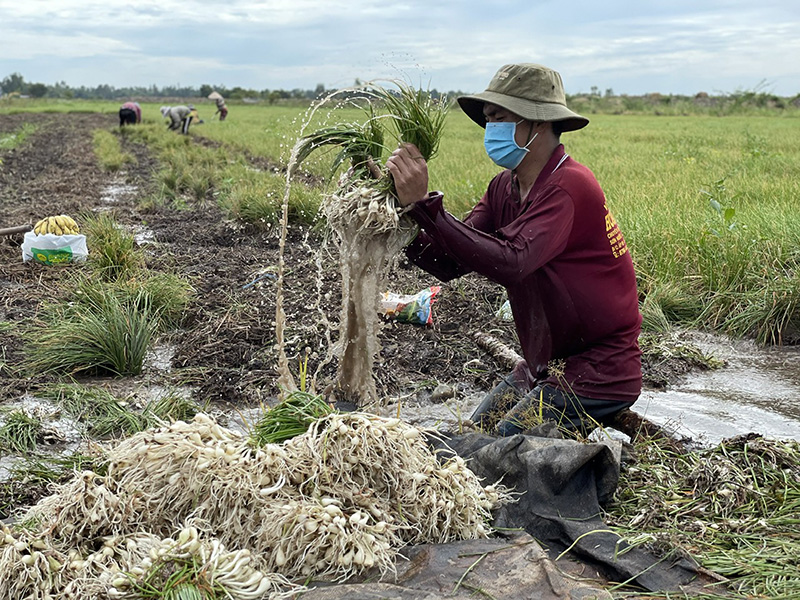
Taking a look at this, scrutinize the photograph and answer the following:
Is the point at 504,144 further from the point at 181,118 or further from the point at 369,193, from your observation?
the point at 181,118

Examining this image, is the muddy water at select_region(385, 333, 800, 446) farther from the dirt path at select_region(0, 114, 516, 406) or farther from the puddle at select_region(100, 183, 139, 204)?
the puddle at select_region(100, 183, 139, 204)

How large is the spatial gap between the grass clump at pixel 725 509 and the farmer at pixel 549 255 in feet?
1.22

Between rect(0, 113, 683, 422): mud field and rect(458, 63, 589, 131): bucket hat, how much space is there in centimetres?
Answer: 99

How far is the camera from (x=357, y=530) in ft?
7.22

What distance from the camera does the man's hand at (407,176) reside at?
2.85 meters

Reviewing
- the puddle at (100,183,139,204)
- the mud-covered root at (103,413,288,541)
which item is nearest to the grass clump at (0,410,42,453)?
the mud-covered root at (103,413,288,541)

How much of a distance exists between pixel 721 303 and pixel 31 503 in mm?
4550

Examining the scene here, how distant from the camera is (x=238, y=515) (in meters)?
2.27

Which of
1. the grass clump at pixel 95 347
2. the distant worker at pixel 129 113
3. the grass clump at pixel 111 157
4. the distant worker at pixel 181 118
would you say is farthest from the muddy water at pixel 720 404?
the distant worker at pixel 129 113

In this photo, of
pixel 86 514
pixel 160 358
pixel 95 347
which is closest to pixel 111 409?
pixel 95 347

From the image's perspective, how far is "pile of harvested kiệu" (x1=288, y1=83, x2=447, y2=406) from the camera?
293cm

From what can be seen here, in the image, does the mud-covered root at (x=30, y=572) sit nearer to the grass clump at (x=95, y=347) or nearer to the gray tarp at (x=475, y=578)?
the gray tarp at (x=475, y=578)

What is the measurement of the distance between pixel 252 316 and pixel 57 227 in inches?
94.6

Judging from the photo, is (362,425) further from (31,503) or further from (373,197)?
(31,503)
